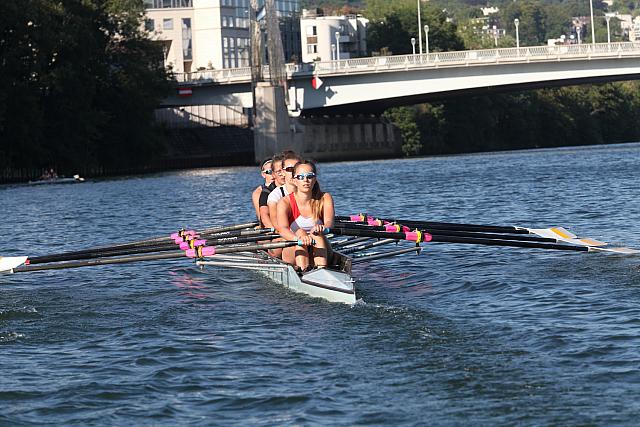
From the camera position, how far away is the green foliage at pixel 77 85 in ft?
209

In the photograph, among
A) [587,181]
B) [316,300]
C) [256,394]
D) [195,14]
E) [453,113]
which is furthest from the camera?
[195,14]

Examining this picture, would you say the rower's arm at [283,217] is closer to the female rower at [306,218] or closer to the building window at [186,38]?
the female rower at [306,218]

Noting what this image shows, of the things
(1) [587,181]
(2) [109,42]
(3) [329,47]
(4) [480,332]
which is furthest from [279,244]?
(3) [329,47]

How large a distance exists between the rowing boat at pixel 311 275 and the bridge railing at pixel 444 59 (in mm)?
51548

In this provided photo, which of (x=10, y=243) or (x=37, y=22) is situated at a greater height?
(x=37, y=22)

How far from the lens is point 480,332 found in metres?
12.8

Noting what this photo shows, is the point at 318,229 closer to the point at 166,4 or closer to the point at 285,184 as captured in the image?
the point at 285,184

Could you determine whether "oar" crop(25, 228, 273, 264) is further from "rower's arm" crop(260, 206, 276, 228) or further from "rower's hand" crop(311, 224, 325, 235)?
"rower's hand" crop(311, 224, 325, 235)

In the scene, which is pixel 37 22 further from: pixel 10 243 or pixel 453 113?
pixel 453 113

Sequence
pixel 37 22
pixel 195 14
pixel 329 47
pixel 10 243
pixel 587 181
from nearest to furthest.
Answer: pixel 10 243 → pixel 587 181 → pixel 37 22 → pixel 195 14 → pixel 329 47

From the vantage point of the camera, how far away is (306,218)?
15.8m

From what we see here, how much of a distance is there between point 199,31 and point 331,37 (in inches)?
729

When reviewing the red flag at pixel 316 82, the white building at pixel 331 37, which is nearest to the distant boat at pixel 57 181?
the red flag at pixel 316 82

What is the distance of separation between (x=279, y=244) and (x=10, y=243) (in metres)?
13.1
